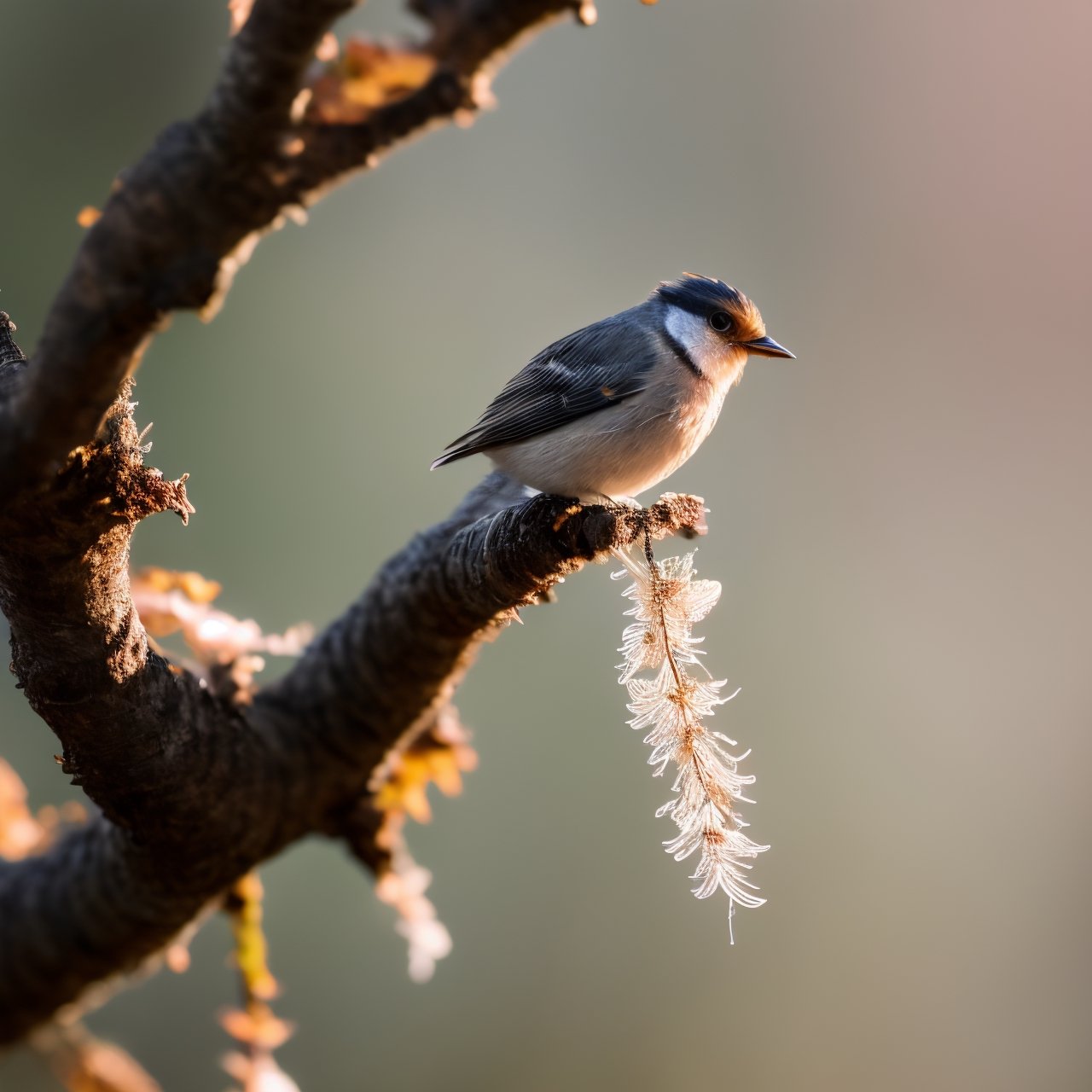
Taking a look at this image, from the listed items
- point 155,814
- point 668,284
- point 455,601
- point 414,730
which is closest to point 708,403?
point 668,284

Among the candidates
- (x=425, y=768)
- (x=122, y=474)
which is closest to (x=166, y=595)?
(x=122, y=474)

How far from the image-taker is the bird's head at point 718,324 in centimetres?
198

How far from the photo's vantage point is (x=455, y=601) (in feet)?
5.04

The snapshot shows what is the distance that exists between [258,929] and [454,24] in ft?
4.82

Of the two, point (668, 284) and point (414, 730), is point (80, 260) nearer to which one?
point (414, 730)

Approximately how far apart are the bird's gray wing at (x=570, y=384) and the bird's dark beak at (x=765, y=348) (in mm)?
224

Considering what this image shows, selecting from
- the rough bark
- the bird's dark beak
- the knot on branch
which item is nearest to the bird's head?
the bird's dark beak

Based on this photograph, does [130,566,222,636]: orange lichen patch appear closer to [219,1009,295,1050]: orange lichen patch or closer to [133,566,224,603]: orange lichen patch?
[133,566,224,603]: orange lichen patch

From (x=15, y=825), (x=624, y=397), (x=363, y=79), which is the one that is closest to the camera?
(x=363, y=79)

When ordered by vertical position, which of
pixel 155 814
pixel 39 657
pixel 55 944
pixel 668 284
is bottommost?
pixel 55 944

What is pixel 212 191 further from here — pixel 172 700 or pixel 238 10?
pixel 172 700

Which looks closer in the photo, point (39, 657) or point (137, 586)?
point (39, 657)

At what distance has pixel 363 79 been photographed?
77 cm

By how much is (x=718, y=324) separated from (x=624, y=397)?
1.17 ft
